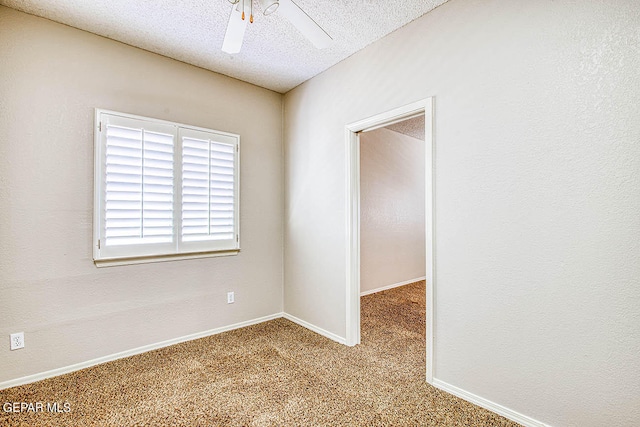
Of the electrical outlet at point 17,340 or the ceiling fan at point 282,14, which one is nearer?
the ceiling fan at point 282,14

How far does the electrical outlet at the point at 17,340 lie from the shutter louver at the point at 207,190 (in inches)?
51.0

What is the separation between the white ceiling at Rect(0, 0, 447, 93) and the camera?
2.18 metres

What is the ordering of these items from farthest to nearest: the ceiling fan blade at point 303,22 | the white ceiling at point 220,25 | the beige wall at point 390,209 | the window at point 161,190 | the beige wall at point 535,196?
the beige wall at point 390,209 < the window at point 161,190 < the white ceiling at point 220,25 < the ceiling fan blade at point 303,22 < the beige wall at point 535,196

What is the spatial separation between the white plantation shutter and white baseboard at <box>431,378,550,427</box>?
229 cm

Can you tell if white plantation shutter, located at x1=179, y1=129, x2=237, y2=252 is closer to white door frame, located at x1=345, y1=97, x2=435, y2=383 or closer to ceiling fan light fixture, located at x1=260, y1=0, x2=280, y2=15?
white door frame, located at x1=345, y1=97, x2=435, y2=383

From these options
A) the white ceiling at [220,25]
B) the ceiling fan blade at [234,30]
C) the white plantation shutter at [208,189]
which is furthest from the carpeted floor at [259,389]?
the white ceiling at [220,25]

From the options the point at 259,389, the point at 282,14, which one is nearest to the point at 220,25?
the point at 282,14

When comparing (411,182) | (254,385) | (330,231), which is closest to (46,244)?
(254,385)

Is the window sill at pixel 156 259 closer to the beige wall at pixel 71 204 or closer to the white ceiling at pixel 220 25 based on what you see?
the beige wall at pixel 71 204

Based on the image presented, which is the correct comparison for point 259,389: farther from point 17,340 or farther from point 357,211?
point 17,340

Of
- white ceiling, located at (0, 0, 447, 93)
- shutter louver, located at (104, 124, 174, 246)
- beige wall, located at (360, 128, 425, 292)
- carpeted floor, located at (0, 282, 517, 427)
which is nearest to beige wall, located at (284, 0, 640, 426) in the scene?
white ceiling, located at (0, 0, 447, 93)

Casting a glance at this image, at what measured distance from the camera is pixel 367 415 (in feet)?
6.17

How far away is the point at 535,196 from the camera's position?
1.76m

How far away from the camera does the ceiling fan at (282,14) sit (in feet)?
5.90
